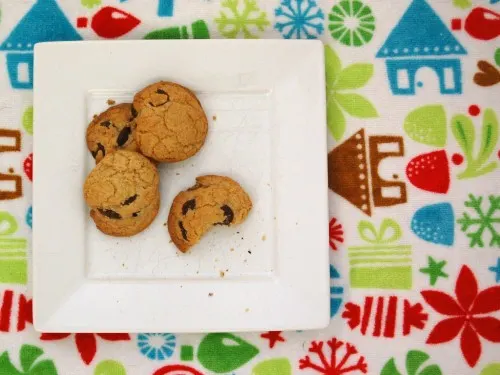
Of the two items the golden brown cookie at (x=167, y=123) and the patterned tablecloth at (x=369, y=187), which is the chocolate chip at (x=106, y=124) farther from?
the patterned tablecloth at (x=369, y=187)

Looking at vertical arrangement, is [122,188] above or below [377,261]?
above

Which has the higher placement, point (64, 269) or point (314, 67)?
point (314, 67)

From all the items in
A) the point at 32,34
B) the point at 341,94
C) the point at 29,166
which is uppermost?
the point at 32,34

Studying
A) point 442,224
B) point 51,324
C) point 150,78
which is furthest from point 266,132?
point 51,324

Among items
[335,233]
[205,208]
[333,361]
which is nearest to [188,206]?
[205,208]

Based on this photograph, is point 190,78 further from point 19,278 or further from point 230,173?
point 19,278

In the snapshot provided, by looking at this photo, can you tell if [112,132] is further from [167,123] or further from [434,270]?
[434,270]
